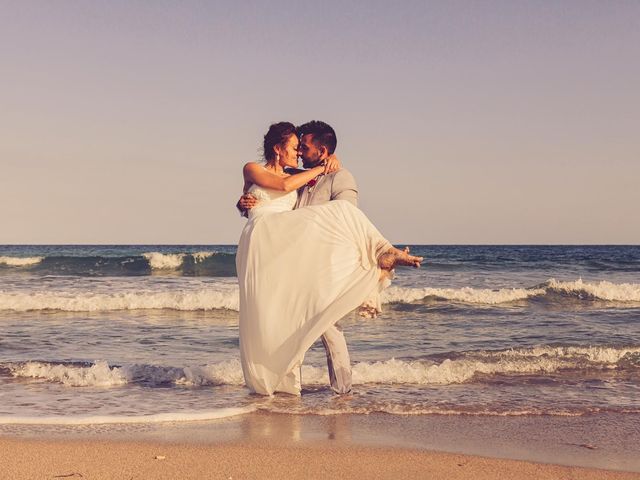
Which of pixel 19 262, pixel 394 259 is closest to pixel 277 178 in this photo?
pixel 394 259

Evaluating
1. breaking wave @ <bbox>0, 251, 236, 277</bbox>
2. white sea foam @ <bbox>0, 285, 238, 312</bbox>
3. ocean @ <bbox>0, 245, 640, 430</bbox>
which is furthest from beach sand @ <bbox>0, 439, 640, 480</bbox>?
breaking wave @ <bbox>0, 251, 236, 277</bbox>

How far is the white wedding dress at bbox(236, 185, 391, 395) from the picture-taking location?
5848 mm

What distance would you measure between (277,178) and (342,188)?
0.60 metres

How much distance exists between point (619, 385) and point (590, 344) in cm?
252

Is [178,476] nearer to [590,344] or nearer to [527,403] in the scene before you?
[527,403]

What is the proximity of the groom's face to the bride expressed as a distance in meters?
0.10

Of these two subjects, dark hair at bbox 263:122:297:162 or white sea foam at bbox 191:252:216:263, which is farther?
white sea foam at bbox 191:252:216:263

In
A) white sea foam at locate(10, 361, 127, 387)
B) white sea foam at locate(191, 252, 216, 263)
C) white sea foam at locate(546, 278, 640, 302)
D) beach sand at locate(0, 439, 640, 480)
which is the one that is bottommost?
white sea foam at locate(10, 361, 127, 387)

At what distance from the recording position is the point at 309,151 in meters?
6.08

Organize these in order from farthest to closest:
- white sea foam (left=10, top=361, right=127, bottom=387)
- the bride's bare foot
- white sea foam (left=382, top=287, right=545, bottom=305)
Result: white sea foam (left=382, top=287, right=545, bottom=305) < white sea foam (left=10, top=361, right=127, bottom=387) < the bride's bare foot

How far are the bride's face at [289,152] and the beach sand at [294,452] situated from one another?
2134 mm

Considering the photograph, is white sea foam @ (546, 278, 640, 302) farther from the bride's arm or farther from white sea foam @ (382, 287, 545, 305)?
the bride's arm

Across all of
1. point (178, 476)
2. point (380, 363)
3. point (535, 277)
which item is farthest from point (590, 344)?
point (535, 277)

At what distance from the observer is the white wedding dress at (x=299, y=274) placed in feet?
19.2
